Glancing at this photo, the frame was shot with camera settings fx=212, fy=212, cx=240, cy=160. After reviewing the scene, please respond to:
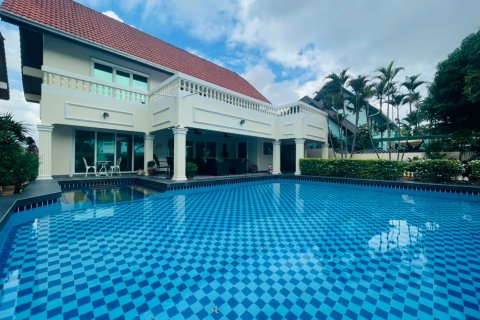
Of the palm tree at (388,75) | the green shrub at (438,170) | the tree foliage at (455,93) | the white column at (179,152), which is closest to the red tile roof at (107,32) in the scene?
the white column at (179,152)

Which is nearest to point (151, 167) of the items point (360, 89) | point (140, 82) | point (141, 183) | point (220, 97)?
point (141, 183)

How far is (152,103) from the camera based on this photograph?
36.7 ft

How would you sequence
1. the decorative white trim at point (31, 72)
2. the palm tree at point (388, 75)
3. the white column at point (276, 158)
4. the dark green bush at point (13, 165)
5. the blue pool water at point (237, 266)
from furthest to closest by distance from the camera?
1. the white column at point (276, 158)
2. the palm tree at point (388, 75)
3. the decorative white trim at point (31, 72)
4. the dark green bush at point (13, 165)
5. the blue pool water at point (237, 266)

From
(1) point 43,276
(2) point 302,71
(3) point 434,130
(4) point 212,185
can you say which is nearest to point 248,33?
(2) point 302,71

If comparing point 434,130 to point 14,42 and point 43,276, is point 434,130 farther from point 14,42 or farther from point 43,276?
point 14,42

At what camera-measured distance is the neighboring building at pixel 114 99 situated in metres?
8.84

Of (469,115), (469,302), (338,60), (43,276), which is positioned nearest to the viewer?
(469,302)

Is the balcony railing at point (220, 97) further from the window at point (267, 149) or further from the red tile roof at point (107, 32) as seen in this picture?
the window at point (267, 149)

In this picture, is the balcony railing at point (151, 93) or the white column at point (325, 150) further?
the white column at point (325, 150)

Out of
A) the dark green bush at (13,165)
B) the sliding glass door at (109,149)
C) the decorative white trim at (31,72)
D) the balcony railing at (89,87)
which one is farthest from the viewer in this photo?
the decorative white trim at (31,72)

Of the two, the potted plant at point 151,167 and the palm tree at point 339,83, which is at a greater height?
the palm tree at point 339,83

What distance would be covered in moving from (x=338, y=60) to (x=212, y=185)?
44.5 ft

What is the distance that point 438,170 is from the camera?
970cm

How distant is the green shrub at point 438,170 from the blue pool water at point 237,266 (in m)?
5.26
